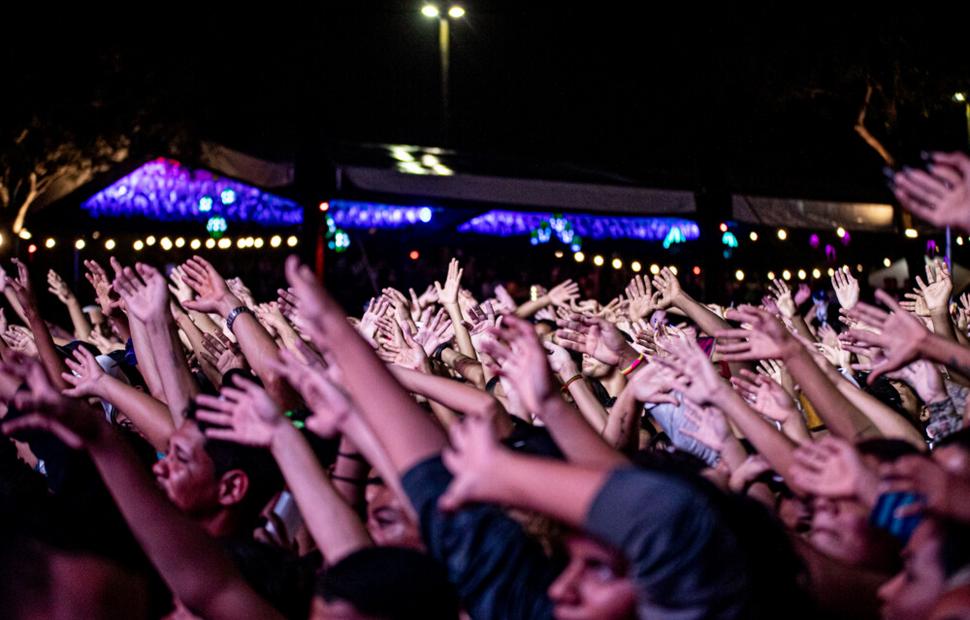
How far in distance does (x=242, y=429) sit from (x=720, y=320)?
402cm

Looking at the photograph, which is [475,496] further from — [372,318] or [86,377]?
[372,318]

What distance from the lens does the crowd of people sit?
1.85 metres

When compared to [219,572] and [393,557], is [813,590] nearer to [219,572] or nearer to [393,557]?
[393,557]

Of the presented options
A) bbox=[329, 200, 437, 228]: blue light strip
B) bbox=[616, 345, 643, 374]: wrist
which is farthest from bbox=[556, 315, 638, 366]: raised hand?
bbox=[329, 200, 437, 228]: blue light strip

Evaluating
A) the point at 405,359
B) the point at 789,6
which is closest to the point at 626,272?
the point at 789,6

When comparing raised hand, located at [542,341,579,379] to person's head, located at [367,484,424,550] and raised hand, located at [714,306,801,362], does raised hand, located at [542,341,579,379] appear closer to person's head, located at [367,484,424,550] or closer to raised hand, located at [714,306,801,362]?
raised hand, located at [714,306,801,362]

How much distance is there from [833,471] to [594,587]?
2.21 feet

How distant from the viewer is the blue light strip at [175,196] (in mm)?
12273

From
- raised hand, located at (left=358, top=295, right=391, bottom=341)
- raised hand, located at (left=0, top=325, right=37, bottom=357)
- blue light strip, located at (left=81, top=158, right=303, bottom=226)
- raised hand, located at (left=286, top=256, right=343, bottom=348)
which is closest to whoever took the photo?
raised hand, located at (left=286, top=256, right=343, bottom=348)

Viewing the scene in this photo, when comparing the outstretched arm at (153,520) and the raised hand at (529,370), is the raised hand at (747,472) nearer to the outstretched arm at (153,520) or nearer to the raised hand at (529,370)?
the raised hand at (529,370)

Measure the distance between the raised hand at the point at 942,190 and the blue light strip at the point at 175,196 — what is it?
1068 centimetres

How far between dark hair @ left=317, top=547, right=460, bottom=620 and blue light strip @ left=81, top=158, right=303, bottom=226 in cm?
1081

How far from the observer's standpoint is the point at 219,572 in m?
2.56

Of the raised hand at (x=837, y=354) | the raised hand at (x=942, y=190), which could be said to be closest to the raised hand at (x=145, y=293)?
the raised hand at (x=942, y=190)
